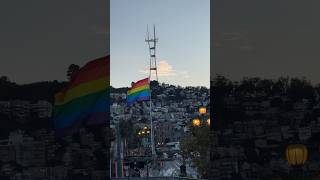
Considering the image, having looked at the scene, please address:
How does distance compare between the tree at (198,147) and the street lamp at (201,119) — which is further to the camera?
the street lamp at (201,119)

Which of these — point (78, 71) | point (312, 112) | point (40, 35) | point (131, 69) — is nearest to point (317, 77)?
point (312, 112)

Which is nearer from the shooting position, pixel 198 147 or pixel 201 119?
pixel 201 119

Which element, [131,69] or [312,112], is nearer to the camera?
[312,112]

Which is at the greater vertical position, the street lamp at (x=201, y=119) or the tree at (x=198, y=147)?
the street lamp at (x=201, y=119)

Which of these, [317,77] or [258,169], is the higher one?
[317,77]

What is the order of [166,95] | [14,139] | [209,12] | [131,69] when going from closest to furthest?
[14,139]
[209,12]
[131,69]
[166,95]

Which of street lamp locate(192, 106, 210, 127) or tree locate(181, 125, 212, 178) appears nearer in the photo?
tree locate(181, 125, 212, 178)

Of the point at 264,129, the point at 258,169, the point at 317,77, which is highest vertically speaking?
the point at 317,77

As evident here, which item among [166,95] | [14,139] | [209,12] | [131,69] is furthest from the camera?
[166,95]

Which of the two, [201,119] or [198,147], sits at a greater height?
[201,119]

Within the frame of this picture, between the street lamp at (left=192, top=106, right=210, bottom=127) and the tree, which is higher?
Result: the street lamp at (left=192, top=106, right=210, bottom=127)

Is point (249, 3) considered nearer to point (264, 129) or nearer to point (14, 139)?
point (264, 129)
